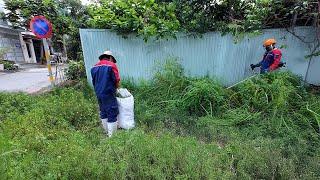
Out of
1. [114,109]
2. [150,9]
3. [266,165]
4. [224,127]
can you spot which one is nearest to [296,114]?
[224,127]

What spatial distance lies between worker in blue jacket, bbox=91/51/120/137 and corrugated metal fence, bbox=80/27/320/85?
2.32m

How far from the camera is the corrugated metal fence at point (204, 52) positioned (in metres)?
6.80

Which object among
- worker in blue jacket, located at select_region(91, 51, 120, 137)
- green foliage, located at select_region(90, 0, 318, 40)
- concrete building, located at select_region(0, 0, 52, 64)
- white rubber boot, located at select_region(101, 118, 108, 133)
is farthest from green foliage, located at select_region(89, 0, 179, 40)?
concrete building, located at select_region(0, 0, 52, 64)

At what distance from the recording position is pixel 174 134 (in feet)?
14.2

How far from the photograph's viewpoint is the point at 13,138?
399 centimetres

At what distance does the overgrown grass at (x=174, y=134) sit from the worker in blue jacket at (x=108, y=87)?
0.33 meters

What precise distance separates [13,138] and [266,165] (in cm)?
380

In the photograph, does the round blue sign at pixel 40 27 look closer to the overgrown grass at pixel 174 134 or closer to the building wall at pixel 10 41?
the overgrown grass at pixel 174 134

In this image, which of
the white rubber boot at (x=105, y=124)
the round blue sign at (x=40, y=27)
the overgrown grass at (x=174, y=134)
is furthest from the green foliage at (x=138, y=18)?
the white rubber boot at (x=105, y=124)

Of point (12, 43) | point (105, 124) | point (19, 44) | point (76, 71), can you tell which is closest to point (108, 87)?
point (105, 124)

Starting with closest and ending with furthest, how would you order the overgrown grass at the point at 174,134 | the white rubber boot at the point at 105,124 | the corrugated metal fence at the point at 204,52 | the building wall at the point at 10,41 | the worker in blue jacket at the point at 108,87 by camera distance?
the overgrown grass at the point at 174,134 → the worker in blue jacket at the point at 108,87 → the white rubber boot at the point at 105,124 → the corrugated metal fence at the point at 204,52 → the building wall at the point at 10,41

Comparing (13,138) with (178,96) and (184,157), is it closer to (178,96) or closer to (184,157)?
(184,157)

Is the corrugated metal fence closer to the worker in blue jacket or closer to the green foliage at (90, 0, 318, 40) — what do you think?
the green foliage at (90, 0, 318, 40)

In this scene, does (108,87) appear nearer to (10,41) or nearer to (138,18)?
(138,18)
